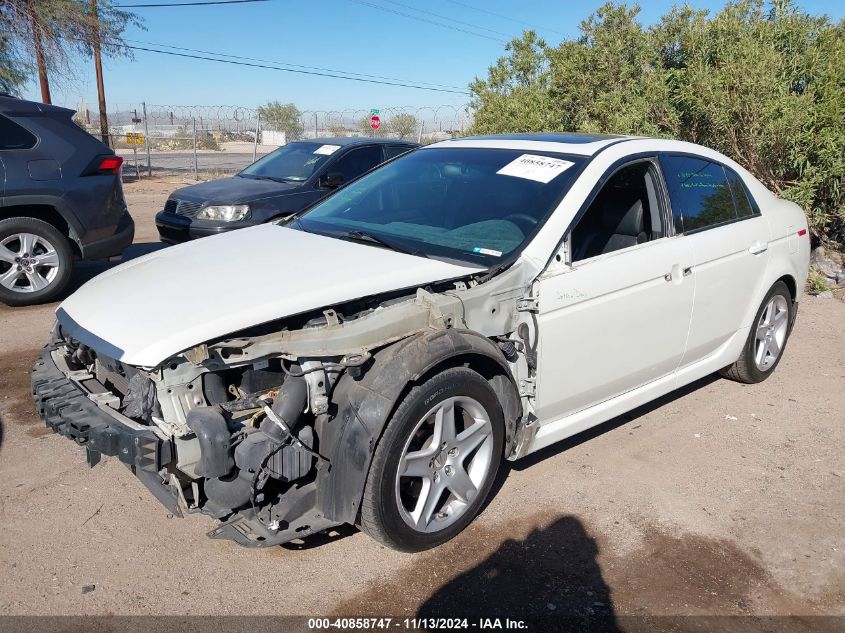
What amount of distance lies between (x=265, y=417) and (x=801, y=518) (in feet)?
8.97

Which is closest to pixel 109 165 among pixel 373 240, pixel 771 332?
pixel 373 240

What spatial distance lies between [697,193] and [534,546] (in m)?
2.43

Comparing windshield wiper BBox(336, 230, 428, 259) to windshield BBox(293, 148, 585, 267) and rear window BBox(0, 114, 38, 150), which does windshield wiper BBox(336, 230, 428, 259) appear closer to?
windshield BBox(293, 148, 585, 267)

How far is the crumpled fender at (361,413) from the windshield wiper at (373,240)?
0.68 m

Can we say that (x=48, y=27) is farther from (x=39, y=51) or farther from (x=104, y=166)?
(x=104, y=166)

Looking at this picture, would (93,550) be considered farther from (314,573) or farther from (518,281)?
(518,281)

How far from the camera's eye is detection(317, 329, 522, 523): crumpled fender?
2.75 meters

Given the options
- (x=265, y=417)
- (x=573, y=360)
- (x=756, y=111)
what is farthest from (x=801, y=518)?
(x=756, y=111)

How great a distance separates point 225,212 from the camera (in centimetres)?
832

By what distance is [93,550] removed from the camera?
3146 mm

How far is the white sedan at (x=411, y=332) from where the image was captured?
106 inches

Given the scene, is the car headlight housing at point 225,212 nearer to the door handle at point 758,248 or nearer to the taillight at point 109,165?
the taillight at point 109,165

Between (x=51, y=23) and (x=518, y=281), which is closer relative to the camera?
(x=518, y=281)

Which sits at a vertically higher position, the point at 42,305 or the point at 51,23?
the point at 51,23
